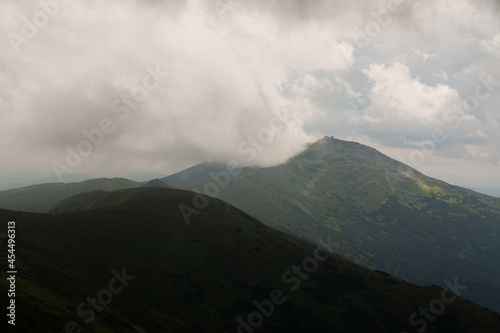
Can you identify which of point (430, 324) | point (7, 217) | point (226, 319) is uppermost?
point (7, 217)

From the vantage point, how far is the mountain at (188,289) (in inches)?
4518

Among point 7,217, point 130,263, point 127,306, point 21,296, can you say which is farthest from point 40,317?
point 7,217

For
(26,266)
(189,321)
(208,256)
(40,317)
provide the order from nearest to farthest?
1. (40,317)
2. (26,266)
3. (189,321)
4. (208,256)

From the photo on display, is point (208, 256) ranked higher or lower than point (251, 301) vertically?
higher

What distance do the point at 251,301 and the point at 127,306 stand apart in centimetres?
6630

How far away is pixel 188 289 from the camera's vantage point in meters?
153

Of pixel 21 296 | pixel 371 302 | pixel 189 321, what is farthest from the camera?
pixel 371 302

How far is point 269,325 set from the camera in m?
147

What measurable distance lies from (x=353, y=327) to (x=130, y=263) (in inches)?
4676

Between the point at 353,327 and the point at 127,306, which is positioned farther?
the point at 353,327

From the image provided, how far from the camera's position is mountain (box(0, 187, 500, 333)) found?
376 feet

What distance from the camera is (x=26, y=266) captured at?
11412 cm

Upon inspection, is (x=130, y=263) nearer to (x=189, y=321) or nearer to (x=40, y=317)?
(x=189, y=321)

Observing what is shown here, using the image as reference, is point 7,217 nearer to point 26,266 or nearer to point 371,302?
point 26,266
